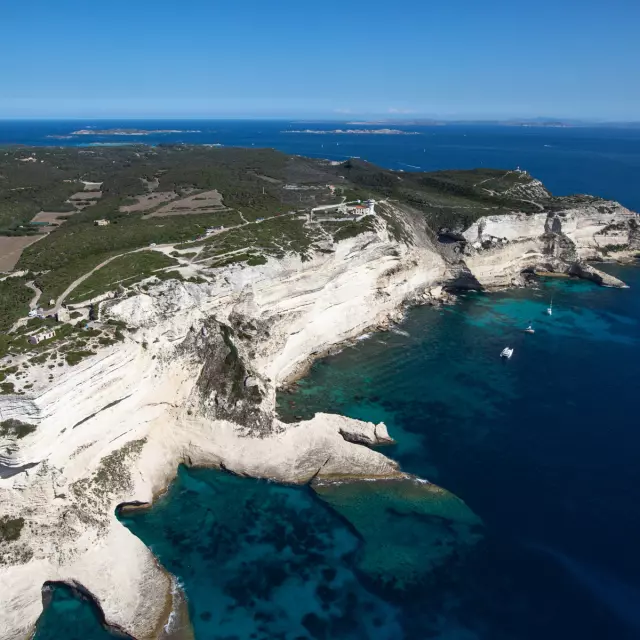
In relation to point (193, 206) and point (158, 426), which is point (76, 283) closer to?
point (158, 426)

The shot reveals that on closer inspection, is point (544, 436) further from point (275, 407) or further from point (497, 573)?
point (275, 407)

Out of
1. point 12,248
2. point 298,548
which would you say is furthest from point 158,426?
point 12,248

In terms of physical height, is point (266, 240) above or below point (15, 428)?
above

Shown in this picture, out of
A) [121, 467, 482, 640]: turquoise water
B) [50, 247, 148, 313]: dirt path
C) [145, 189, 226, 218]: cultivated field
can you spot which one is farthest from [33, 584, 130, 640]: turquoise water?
[145, 189, 226, 218]: cultivated field

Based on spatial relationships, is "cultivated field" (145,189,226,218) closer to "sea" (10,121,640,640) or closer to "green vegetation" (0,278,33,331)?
"green vegetation" (0,278,33,331)

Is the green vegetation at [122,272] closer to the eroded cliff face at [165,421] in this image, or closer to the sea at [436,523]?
the eroded cliff face at [165,421]
